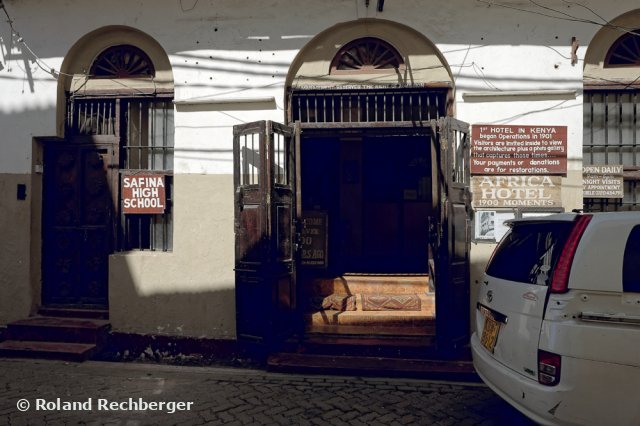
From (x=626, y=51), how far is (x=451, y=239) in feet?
11.7

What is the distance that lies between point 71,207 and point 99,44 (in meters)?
2.41

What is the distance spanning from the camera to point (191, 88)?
20.6 ft

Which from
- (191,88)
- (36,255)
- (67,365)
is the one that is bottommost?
(67,365)

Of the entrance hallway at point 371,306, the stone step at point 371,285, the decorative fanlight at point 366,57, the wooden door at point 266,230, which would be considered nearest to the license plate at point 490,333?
the entrance hallway at point 371,306

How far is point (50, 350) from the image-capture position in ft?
19.4

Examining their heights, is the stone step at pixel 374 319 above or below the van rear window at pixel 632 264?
below

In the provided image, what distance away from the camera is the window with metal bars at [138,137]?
6.54 meters

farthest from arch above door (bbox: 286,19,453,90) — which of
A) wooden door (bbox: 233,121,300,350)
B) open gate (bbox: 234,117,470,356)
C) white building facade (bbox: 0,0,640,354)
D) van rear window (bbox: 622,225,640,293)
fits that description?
van rear window (bbox: 622,225,640,293)

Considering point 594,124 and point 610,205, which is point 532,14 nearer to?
point 594,124

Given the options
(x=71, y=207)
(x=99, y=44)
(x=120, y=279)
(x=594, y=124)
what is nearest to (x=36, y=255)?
(x=71, y=207)

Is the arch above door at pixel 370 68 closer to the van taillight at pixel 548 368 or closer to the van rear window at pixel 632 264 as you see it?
the van rear window at pixel 632 264

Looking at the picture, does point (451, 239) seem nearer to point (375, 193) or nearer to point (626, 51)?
point (626, 51)

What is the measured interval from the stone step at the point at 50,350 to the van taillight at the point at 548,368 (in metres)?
5.36

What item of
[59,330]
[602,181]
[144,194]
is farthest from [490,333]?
[59,330]
